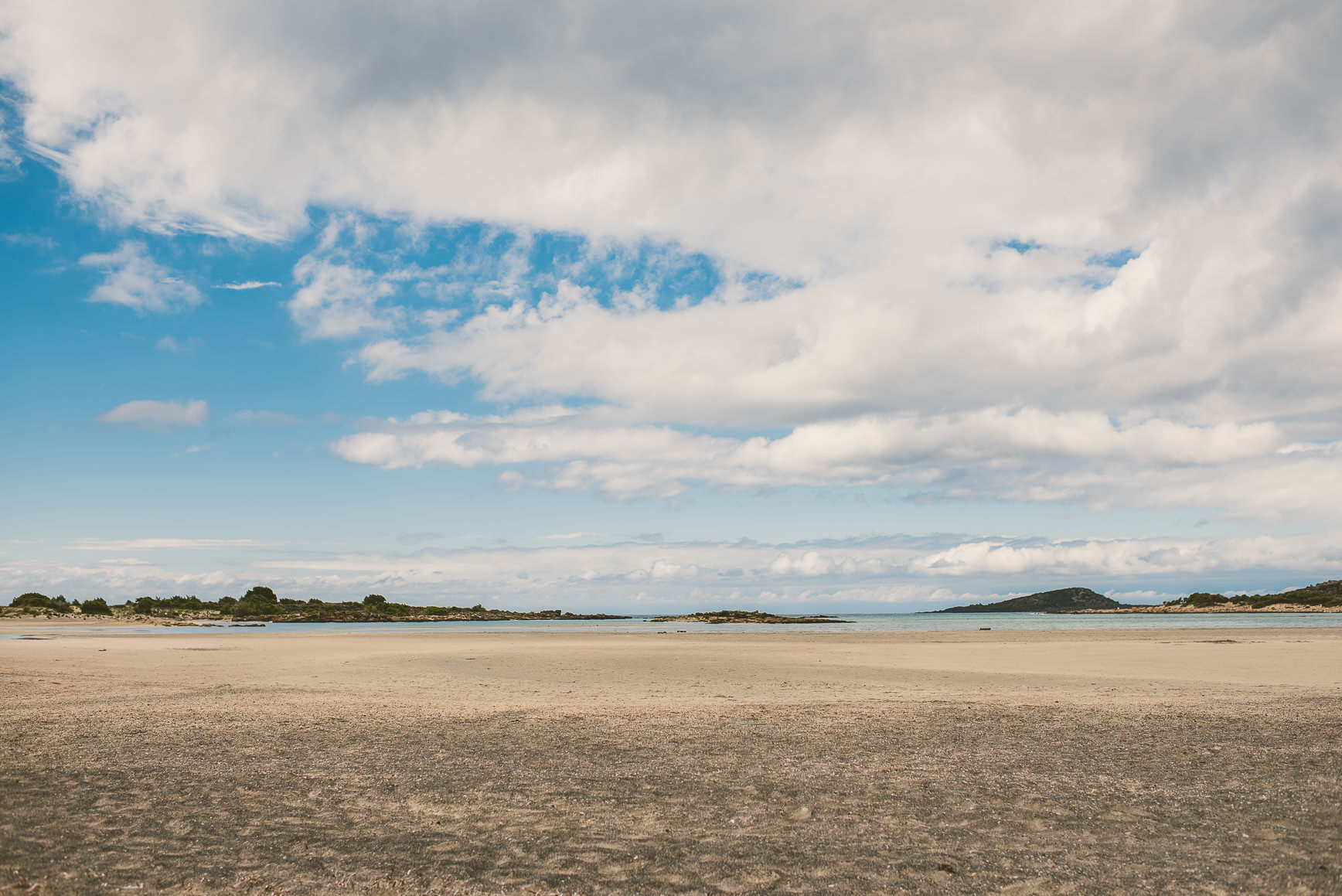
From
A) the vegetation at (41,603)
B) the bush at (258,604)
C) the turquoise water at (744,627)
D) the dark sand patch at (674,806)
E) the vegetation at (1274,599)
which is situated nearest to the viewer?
the dark sand patch at (674,806)

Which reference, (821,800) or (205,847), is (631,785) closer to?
(821,800)

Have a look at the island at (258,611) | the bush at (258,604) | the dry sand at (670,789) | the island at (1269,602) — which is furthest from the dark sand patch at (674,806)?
the island at (1269,602)

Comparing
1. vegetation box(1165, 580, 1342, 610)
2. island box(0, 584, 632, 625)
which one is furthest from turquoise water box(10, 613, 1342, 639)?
vegetation box(1165, 580, 1342, 610)

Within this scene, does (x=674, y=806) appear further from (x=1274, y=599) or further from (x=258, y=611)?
(x=1274, y=599)

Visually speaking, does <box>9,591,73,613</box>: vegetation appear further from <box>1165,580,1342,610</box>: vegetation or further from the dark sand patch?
<box>1165,580,1342,610</box>: vegetation

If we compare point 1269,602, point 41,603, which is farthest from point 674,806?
point 1269,602

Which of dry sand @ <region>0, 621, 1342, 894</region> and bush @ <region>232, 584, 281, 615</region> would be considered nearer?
dry sand @ <region>0, 621, 1342, 894</region>

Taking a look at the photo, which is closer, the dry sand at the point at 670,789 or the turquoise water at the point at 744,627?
the dry sand at the point at 670,789

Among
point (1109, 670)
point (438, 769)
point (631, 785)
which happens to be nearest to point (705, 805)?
point (631, 785)

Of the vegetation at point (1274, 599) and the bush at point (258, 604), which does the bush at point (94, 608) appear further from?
the vegetation at point (1274, 599)

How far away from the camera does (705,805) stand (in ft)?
34.3

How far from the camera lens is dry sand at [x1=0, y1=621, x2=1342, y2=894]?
26.0ft

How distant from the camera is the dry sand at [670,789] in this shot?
7.93 metres

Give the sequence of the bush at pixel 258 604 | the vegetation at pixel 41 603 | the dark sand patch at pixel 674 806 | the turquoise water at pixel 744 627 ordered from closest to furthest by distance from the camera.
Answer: the dark sand patch at pixel 674 806, the turquoise water at pixel 744 627, the vegetation at pixel 41 603, the bush at pixel 258 604
